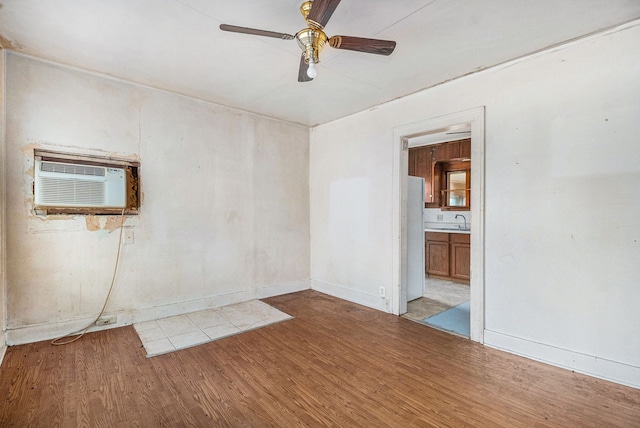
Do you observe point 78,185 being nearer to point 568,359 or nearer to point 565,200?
point 565,200

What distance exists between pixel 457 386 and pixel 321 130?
383 cm

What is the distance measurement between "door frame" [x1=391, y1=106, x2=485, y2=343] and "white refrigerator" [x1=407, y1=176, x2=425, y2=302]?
0.54 metres

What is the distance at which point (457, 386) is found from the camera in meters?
2.15

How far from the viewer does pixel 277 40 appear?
2.35 meters

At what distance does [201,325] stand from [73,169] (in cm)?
205

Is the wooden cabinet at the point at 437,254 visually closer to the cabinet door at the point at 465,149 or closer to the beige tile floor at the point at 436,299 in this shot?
the beige tile floor at the point at 436,299

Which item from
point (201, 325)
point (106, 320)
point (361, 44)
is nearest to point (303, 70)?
point (361, 44)

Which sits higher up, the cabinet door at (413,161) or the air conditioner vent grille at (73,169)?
Result: the cabinet door at (413,161)

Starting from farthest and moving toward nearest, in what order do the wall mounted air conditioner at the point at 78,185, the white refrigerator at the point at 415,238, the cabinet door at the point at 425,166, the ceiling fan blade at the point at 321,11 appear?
the cabinet door at the point at 425,166
the white refrigerator at the point at 415,238
the wall mounted air conditioner at the point at 78,185
the ceiling fan blade at the point at 321,11

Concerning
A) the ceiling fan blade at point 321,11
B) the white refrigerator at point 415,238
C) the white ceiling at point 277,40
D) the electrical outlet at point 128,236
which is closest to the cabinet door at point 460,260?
the white refrigerator at point 415,238

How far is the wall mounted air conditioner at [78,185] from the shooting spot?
8.83 feet

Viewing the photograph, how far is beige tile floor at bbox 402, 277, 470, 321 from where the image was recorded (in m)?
3.74

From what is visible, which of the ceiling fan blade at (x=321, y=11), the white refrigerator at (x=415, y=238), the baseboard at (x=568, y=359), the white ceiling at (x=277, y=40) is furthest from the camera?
the white refrigerator at (x=415, y=238)

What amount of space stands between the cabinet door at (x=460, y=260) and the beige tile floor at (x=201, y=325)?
3.42 m
